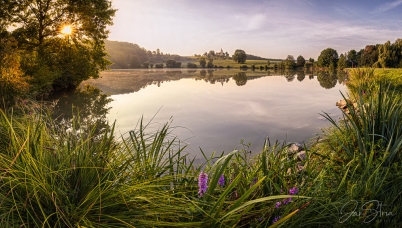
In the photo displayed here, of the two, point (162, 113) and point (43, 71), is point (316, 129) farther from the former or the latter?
point (43, 71)

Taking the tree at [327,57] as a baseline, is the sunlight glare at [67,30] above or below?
below

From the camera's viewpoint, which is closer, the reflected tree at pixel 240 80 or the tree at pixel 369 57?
the reflected tree at pixel 240 80

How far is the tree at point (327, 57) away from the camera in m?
61.3

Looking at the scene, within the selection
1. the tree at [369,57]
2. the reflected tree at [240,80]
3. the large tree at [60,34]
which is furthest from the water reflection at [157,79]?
the tree at [369,57]

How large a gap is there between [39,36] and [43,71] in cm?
452

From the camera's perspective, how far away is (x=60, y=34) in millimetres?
17266

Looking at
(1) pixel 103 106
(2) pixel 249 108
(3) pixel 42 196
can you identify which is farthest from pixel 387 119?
(1) pixel 103 106

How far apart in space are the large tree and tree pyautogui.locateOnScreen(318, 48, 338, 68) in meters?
58.8

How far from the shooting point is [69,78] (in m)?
17.3

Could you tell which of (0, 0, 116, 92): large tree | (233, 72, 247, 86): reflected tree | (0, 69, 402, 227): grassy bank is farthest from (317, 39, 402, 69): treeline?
(0, 69, 402, 227): grassy bank

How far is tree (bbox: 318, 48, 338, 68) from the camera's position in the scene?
6128cm

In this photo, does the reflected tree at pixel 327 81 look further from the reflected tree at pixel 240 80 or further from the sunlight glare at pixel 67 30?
the sunlight glare at pixel 67 30

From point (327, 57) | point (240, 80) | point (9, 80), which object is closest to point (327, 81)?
point (240, 80)

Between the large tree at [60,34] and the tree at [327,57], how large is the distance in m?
58.8
